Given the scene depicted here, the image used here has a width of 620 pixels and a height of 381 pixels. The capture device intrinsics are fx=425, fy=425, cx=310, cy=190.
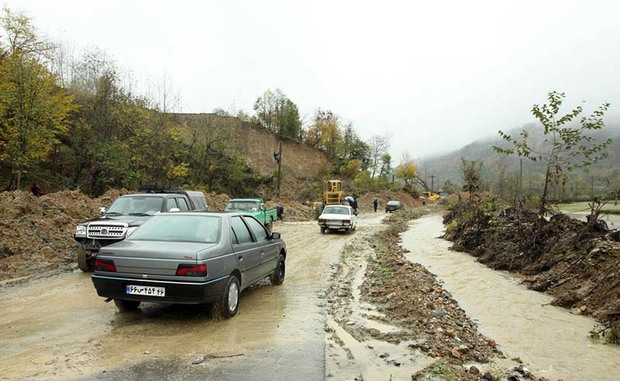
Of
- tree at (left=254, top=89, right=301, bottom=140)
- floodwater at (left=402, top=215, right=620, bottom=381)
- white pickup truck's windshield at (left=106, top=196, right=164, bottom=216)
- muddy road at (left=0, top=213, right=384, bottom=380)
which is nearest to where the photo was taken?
muddy road at (left=0, top=213, right=384, bottom=380)

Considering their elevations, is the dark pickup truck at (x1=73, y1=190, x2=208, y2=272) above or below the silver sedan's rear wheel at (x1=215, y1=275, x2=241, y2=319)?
above

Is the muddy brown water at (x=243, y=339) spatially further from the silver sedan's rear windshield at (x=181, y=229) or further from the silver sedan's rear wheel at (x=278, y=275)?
the silver sedan's rear windshield at (x=181, y=229)

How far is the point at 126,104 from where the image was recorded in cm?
3228

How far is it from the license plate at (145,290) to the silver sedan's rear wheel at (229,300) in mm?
837

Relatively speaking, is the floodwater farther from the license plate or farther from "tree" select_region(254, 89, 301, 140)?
"tree" select_region(254, 89, 301, 140)

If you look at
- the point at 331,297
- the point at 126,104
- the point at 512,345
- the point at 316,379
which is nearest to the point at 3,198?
the point at 331,297

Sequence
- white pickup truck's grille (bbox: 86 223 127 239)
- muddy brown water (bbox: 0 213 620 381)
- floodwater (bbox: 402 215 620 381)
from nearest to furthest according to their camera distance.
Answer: muddy brown water (bbox: 0 213 620 381) < floodwater (bbox: 402 215 620 381) < white pickup truck's grille (bbox: 86 223 127 239)

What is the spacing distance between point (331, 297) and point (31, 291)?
19.8 ft

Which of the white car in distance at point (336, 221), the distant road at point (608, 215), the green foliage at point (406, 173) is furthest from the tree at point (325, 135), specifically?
Result: the white car in distance at point (336, 221)

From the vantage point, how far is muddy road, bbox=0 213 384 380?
4.56 m

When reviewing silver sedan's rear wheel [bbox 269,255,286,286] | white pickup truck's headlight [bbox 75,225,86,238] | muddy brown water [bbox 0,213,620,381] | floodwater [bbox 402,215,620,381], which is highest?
white pickup truck's headlight [bbox 75,225,86,238]

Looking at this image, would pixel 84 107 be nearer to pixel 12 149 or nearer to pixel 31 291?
pixel 12 149

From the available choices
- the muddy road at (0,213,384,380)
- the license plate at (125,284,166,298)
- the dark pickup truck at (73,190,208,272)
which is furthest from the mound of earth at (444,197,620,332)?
the dark pickup truck at (73,190,208,272)

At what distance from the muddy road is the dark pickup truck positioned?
4.28 ft
